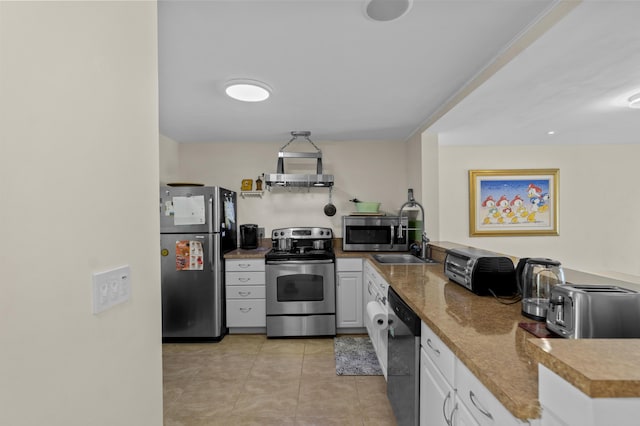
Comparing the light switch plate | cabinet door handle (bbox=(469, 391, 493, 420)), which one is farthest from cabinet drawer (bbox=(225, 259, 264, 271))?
cabinet door handle (bbox=(469, 391, 493, 420))

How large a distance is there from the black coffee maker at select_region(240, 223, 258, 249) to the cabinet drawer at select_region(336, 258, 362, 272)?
1092 mm

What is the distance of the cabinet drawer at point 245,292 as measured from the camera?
329 centimetres

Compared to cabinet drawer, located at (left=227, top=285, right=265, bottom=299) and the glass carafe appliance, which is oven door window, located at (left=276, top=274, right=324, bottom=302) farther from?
the glass carafe appliance

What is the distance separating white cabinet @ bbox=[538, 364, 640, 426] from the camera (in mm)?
549

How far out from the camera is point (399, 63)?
1.90 meters

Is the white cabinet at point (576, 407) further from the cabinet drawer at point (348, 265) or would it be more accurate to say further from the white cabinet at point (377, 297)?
the cabinet drawer at point (348, 265)

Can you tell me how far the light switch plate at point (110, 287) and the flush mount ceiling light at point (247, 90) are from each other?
1.61m

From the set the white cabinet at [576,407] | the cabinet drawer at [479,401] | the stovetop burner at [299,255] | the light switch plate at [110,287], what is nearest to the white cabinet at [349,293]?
the stovetop burner at [299,255]

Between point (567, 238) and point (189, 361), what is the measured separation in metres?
4.68

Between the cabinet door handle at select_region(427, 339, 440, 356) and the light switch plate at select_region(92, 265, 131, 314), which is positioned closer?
the light switch plate at select_region(92, 265, 131, 314)

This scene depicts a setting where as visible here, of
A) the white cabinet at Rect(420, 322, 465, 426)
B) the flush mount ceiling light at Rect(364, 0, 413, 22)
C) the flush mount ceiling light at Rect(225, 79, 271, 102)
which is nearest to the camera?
the white cabinet at Rect(420, 322, 465, 426)

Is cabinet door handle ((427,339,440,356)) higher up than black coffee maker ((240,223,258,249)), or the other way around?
black coffee maker ((240,223,258,249))

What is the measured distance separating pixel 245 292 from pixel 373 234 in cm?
157

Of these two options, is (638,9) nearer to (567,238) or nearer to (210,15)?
(210,15)
